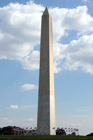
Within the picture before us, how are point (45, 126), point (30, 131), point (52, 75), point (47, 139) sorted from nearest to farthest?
point (47, 139)
point (45, 126)
point (52, 75)
point (30, 131)

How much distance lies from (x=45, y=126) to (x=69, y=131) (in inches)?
234

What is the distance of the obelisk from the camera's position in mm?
45031

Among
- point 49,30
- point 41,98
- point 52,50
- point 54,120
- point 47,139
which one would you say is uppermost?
point 49,30

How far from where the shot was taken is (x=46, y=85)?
46.2 meters

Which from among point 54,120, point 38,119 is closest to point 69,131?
point 54,120

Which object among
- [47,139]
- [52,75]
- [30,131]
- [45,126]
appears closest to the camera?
[47,139]

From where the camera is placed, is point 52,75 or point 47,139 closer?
point 47,139

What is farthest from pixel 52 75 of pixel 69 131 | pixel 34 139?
pixel 34 139

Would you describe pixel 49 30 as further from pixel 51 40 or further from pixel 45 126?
pixel 45 126

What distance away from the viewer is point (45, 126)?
44.9 metres

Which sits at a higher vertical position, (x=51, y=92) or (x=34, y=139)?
(x=51, y=92)

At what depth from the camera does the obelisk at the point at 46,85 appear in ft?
148

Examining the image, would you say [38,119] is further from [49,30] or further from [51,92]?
[49,30]

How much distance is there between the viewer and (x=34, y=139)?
3334 centimetres
